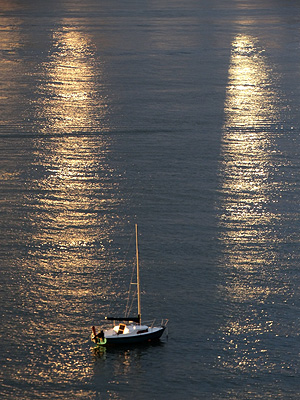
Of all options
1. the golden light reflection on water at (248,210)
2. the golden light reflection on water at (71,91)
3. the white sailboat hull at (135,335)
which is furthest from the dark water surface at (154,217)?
the white sailboat hull at (135,335)

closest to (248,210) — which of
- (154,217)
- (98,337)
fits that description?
(154,217)

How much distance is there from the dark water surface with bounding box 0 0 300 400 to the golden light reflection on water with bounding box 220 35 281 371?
102mm

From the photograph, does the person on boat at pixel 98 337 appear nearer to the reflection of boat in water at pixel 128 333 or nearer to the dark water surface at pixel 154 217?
the reflection of boat in water at pixel 128 333

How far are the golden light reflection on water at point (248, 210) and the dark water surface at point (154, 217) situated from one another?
102mm

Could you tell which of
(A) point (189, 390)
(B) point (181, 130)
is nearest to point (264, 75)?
(B) point (181, 130)

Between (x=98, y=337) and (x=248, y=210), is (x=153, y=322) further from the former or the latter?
(x=248, y=210)

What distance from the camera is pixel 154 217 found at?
4556 cm

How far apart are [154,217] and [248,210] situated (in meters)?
5.39

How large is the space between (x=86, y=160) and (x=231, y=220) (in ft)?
41.8

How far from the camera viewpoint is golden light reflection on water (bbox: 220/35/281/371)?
115ft

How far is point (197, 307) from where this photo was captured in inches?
1448

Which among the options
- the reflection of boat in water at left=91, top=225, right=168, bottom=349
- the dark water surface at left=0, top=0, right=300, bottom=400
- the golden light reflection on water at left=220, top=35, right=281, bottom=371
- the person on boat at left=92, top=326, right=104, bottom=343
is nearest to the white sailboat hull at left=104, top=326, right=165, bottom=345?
the reflection of boat in water at left=91, top=225, right=168, bottom=349

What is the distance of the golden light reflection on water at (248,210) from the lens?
35.1m

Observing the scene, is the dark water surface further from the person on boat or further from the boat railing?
the person on boat
